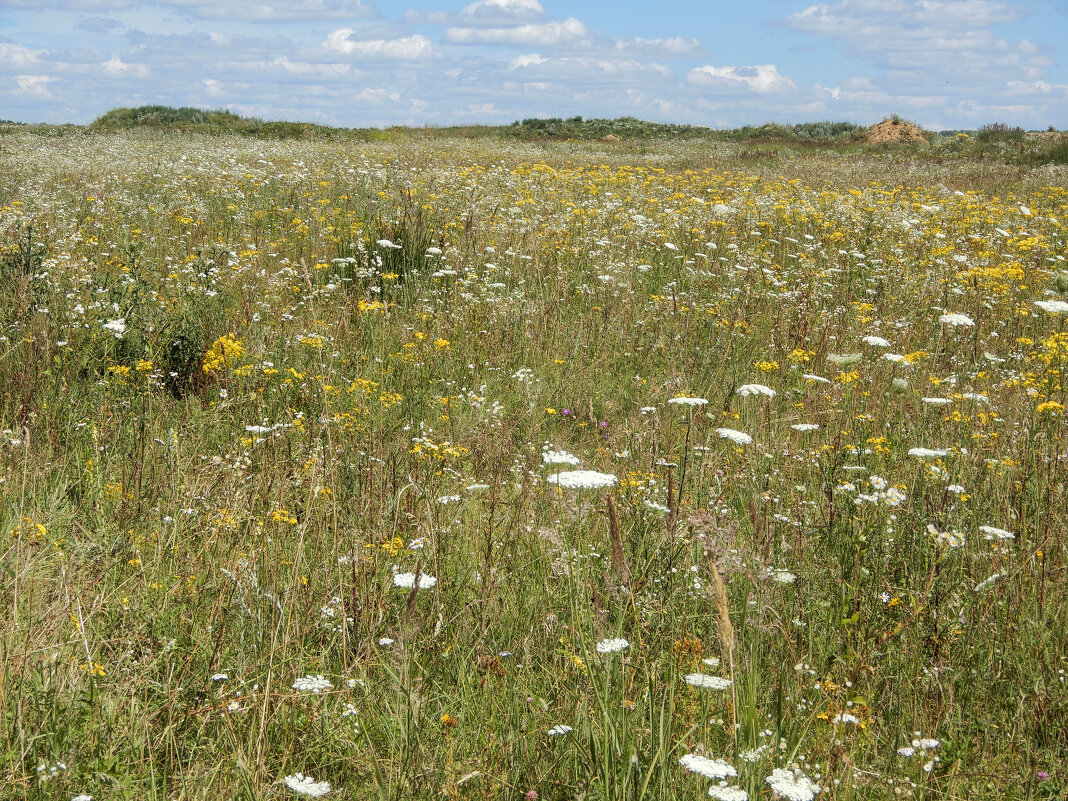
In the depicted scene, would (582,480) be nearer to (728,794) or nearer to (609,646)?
(609,646)

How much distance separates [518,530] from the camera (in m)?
2.88

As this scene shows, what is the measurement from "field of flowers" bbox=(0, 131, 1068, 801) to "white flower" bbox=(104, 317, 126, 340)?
2 cm

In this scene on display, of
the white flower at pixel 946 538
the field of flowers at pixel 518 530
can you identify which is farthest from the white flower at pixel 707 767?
the white flower at pixel 946 538

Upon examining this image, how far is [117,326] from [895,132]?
33.6 meters

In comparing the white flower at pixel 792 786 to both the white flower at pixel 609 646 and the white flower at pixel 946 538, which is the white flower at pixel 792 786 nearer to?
the white flower at pixel 609 646

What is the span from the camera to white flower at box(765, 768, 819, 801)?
1362 mm

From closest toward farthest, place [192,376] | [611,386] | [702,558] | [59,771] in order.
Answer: [59,771]
[702,558]
[192,376]
[611,386]

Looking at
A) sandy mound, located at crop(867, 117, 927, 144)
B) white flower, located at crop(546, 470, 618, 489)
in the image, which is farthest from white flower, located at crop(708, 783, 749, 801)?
sandy mound, located at crop(867, 117, 927, 144)

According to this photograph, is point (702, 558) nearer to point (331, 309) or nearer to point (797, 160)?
point (331, 309)

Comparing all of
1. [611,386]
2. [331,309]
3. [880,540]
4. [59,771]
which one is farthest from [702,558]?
[331,309]

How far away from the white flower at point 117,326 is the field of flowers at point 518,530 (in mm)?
19

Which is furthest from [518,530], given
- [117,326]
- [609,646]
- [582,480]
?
[117,326]

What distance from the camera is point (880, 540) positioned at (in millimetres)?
2811

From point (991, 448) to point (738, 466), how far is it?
3.74 feet
